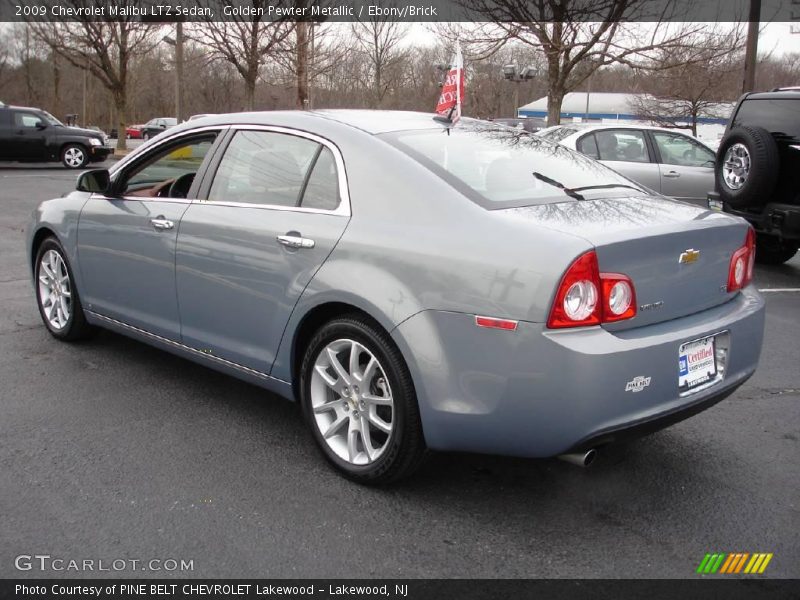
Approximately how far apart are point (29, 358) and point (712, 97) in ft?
132

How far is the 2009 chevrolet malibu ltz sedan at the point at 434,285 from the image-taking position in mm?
2820

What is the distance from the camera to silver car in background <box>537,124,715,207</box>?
10766 mm

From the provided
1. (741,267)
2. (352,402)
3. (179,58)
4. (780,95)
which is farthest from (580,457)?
(179,58)

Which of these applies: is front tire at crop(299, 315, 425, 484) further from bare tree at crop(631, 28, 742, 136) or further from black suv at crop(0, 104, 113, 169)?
bare tree at crop(631, 28, 742, 136)

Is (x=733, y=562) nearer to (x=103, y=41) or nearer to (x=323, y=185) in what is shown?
(x=323, y=185)

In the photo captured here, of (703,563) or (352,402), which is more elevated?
(352,402)

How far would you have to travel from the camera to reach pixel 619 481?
3.46 m

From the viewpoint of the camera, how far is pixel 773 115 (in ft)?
26.2

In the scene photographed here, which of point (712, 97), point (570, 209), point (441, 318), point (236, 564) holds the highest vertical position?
point (712, 97)

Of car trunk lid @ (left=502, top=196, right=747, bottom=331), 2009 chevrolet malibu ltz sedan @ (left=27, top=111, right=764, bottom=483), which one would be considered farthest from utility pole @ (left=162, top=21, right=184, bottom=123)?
car trunk lid @ (left=502, top=196, right=747, bottom=331)

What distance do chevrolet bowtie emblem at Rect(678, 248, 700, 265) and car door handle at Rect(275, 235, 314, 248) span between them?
154 cm

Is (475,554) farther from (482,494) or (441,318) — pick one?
(441,318)

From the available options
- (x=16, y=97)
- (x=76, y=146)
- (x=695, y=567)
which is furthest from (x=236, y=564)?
(x=16, y=97)

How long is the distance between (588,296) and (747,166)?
19.1 feet
